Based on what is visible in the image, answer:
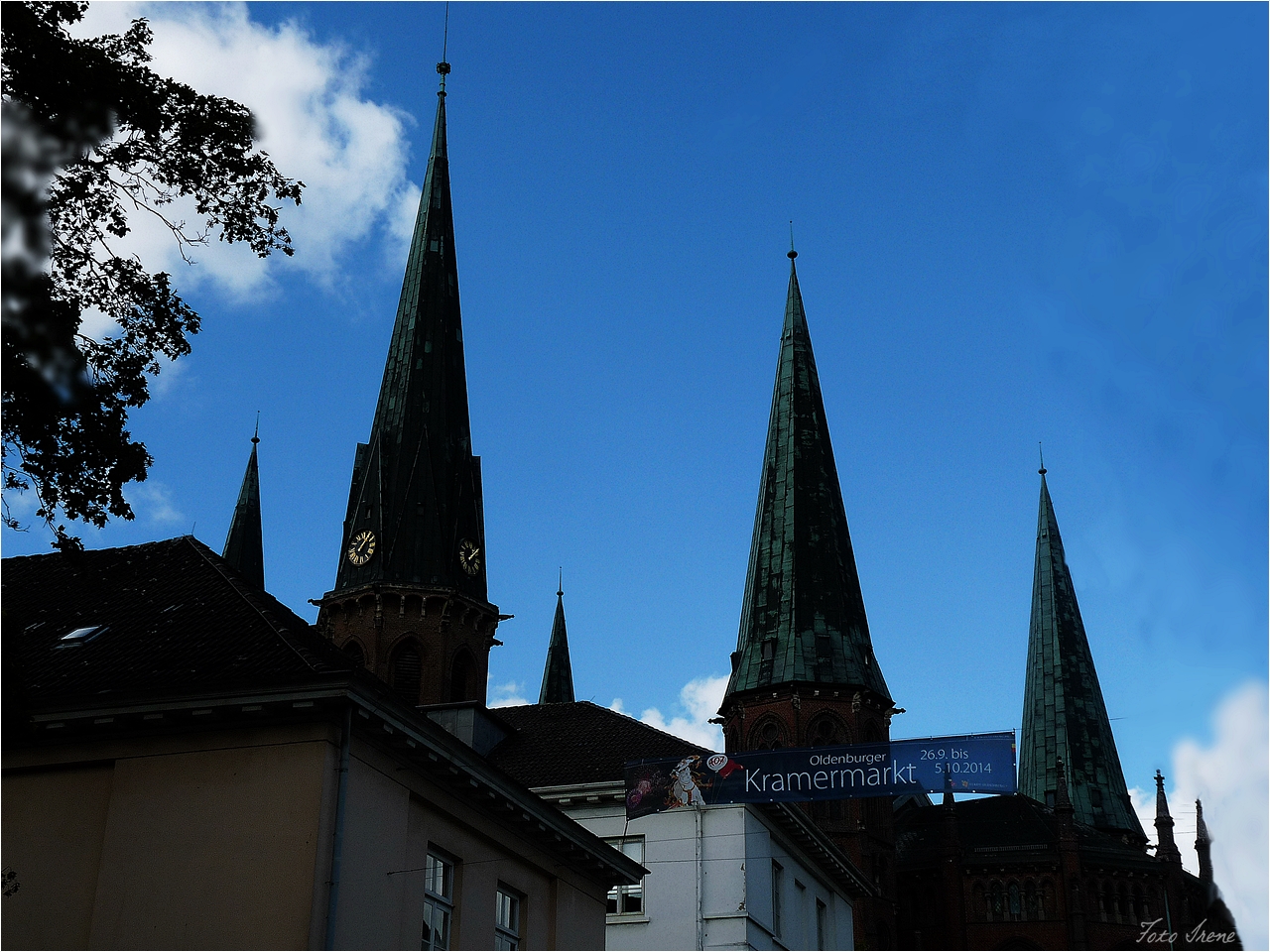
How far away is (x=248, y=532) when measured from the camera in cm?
6938

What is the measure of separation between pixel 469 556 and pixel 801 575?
16611 mm

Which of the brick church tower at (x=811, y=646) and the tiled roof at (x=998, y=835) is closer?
the brick church tower at (x=811, y=646)

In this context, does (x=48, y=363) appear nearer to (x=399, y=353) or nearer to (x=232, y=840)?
(x=232, y=840)

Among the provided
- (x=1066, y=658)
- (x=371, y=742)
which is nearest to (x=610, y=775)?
(x=371, y=742)

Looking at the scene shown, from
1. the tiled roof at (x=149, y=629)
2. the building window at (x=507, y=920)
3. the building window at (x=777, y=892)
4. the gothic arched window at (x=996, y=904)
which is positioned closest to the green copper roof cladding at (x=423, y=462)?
the building window at (x=777, y=892)

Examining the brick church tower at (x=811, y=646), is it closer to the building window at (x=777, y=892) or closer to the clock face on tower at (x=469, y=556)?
the clock face on tower at (x=469, y=556)

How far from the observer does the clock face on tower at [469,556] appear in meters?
59.3

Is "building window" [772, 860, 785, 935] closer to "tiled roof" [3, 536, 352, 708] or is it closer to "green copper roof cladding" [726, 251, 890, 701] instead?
"tiled roof" [3, 536, 352, 708]

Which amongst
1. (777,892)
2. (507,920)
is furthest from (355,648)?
(507,920)

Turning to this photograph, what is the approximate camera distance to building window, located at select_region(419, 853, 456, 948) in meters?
21.4

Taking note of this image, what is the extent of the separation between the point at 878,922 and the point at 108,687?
53072 millimetres

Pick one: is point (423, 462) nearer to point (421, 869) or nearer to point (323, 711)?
point (421, 869)

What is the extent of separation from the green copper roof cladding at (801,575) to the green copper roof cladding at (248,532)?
21.1 meters

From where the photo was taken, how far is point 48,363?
1576cm
